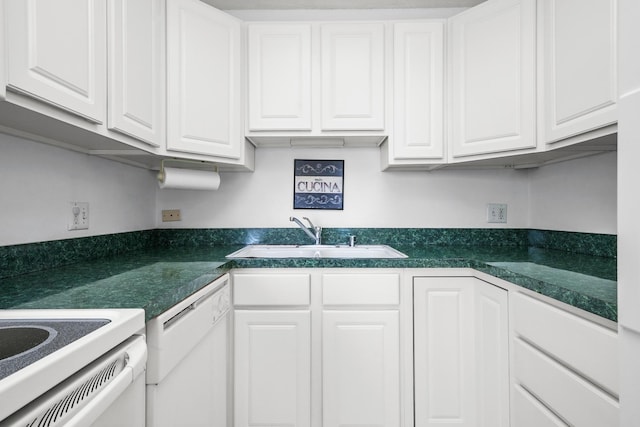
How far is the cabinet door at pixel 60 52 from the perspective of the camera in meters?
0.74

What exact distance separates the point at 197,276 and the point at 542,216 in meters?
2.05

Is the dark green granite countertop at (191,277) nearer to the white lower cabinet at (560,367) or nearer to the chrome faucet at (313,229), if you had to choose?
the white lower cabinet at (560,367)

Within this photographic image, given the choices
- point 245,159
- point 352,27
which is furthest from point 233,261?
point 352,27

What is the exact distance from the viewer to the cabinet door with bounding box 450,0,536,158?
1.44 m

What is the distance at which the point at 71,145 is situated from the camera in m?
1.29

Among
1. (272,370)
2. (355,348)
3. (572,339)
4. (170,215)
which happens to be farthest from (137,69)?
(572,339)

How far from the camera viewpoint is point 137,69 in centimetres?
125

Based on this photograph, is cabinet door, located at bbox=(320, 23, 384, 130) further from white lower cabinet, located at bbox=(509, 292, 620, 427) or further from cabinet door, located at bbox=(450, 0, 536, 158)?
white lower cabinet, located at bbox=(509, 292, 620, 427)

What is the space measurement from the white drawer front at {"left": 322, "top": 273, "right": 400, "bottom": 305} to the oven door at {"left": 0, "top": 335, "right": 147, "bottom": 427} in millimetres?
846

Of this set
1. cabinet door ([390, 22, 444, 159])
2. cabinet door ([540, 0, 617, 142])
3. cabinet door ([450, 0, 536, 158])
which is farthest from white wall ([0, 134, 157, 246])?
cabinet door ([540, 0, 617, 142])

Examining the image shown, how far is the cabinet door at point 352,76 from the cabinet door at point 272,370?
3.55 feet

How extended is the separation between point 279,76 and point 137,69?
2.36ft

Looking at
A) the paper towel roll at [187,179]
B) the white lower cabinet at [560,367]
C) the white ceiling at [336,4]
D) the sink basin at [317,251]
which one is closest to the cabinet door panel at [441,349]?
the white lower cabinet at [560,367]

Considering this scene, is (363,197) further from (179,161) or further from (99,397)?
(99,397)
